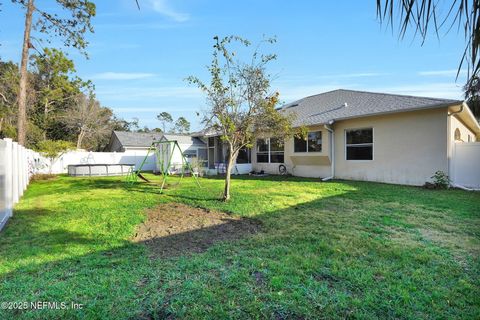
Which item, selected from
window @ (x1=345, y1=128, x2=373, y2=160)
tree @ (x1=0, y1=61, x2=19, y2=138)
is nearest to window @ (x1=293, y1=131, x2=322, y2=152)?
window @ (x1=345, y1=128, x2=373, y2=160)

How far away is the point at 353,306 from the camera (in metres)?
2.69

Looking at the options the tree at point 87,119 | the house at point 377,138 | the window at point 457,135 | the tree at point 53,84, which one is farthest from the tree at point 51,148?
the window at point 457,135

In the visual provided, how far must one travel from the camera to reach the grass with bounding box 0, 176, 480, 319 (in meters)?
2.69

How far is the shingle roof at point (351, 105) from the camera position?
11.0m

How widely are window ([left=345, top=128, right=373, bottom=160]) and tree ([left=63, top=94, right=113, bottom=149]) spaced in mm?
31657

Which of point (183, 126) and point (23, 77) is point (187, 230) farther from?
point (183, 126)

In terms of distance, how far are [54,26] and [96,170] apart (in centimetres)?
909

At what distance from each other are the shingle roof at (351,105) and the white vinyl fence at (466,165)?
1.93 meters

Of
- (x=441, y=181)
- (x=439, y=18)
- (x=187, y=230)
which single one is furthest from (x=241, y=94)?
(x=441, y=181)

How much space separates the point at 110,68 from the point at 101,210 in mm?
10534

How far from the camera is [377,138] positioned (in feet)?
40.1

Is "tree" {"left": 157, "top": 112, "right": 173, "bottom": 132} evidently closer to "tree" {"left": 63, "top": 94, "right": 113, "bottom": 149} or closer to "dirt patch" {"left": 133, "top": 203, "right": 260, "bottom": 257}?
"tree" {"left": 63, "top": 94, "right": 113, "bottom": 149}

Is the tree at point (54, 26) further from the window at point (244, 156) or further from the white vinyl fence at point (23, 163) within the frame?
the window at point (244, 156)

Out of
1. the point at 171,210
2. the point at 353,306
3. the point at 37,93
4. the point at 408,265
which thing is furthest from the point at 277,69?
the point at 37,93
